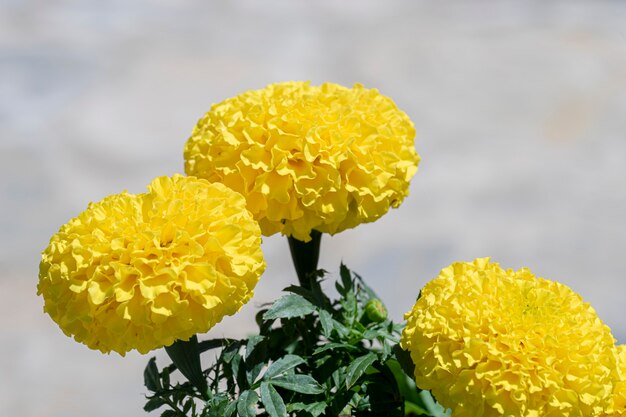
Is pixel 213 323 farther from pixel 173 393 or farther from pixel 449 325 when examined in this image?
pixel 449 325

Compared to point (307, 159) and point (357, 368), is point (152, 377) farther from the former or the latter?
point (307, 159)

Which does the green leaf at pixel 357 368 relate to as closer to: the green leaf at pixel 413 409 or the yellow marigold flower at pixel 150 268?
the yellow marigold flower at pixel 150 268

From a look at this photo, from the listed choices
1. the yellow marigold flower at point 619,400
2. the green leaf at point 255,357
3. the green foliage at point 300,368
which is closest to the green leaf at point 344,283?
the green foliage at point 300,368

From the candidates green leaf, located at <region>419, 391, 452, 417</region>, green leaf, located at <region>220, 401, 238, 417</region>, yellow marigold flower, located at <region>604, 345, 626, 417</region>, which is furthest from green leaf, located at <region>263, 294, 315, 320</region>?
green leaf, located at <region>419, 391, 452, 417</region>

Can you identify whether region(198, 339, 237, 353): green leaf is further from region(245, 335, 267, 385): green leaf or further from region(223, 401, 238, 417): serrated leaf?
region(223, 401, 238, 417): serrated leaf

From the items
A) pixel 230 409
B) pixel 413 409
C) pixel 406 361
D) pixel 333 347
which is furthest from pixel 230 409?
pixel 413 409

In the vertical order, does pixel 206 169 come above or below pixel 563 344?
above

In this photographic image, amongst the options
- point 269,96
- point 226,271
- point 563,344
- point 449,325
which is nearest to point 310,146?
point 269,96
